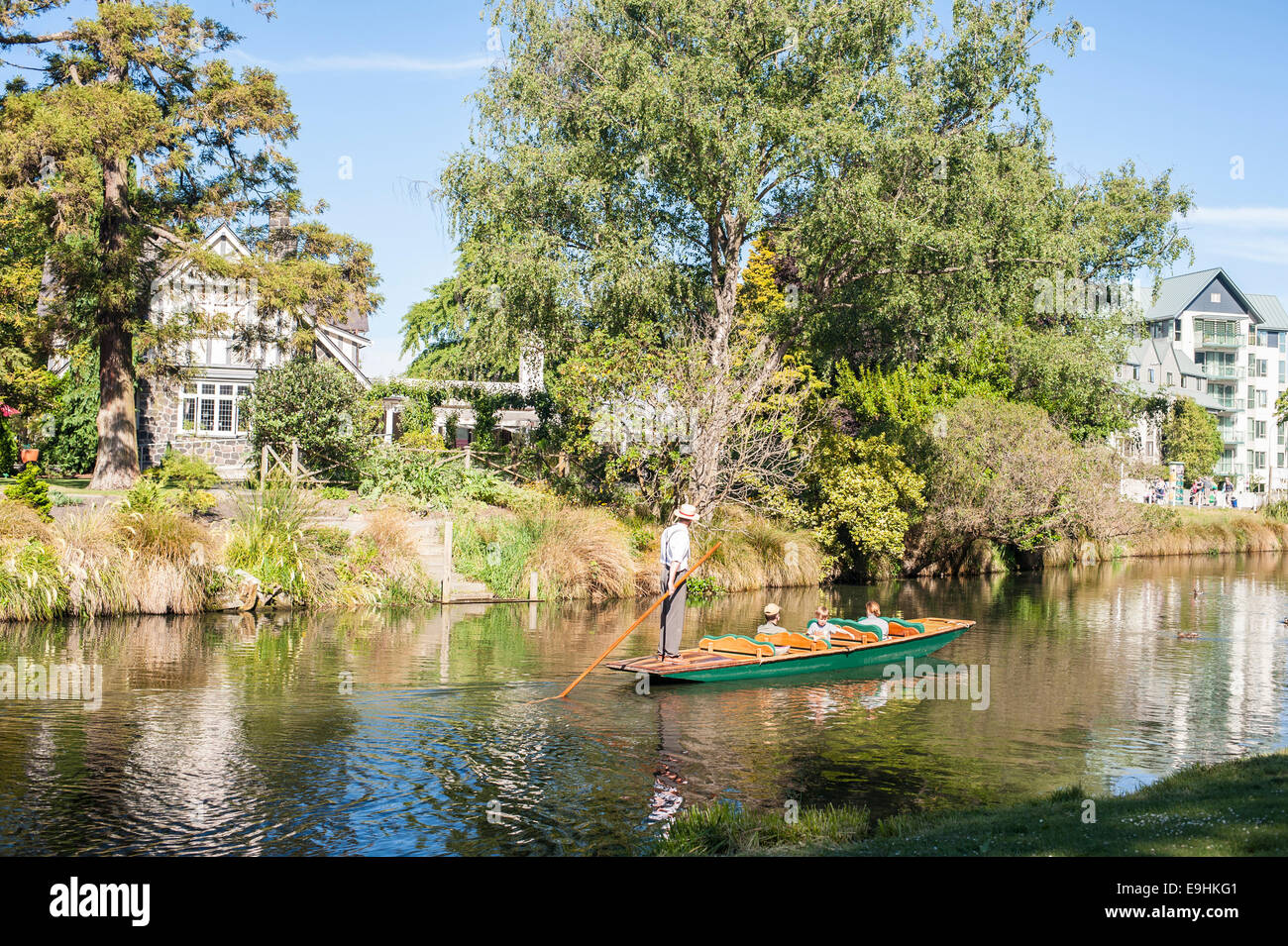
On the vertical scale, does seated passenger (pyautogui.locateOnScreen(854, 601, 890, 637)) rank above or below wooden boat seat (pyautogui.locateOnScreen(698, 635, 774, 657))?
above

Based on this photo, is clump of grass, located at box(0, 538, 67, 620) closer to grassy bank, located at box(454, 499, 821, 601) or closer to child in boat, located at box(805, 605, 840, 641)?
grassy bank, located at box(454, 499, 821, 601)

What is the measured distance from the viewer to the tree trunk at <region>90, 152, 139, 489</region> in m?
33.5

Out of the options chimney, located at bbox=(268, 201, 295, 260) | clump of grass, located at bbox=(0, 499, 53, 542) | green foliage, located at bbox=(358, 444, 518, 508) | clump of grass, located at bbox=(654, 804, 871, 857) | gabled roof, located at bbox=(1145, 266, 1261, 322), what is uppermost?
gabled roof, located at bbox=(1145, 266, 1261, 322)

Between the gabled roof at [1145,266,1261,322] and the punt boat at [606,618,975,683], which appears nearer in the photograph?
the punt boat at [606,618,975,683]

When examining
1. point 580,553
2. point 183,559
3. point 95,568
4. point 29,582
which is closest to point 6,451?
point 183,559

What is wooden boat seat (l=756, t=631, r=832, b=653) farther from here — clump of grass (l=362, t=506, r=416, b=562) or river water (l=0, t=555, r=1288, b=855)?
clump of grass (l=362, t=506, r=416, b=562)

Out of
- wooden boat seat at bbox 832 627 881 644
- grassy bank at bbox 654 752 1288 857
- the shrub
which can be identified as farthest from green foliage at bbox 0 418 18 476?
grassy bank at bbox 654 752 1288 857

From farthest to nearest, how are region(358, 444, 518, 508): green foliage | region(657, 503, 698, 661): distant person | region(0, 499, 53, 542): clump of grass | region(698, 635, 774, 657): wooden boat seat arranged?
1. region(358, 444, 518, 508): green foliage
2. region(0, 499, 53, 542): clump of grass
3. region(698, 635, 774, 657): wooden boat seat
4. region(657, 503, 698, 661): distant person

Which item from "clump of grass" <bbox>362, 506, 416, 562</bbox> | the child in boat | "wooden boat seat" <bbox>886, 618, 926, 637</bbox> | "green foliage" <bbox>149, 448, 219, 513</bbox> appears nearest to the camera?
the child in boat

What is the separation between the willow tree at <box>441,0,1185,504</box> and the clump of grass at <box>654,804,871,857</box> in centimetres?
1990

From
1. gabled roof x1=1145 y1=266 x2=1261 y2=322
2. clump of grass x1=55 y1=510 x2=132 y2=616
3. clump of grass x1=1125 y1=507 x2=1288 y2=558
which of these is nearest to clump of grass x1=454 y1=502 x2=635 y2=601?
clump of grass x1=55 y1=510 x2=132 y2=616

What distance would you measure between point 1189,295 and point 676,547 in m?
82.0

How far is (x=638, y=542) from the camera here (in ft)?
95.0

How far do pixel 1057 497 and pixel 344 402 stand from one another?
23.1 m
